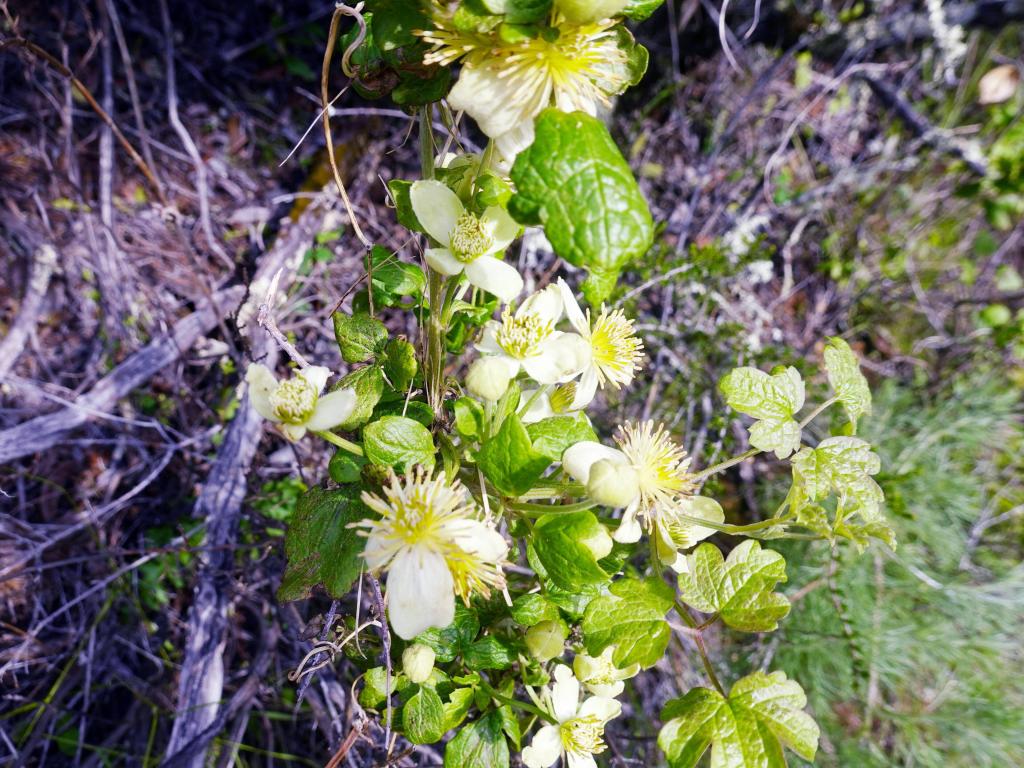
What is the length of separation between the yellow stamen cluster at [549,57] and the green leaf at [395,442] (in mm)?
319

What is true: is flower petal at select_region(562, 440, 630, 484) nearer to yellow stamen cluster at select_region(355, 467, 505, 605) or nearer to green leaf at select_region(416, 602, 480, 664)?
yellow stamen cluster at select_region(355, 467, 505, 605)

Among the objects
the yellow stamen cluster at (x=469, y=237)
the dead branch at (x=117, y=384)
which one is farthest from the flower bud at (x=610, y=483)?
the dead branch at (x=117, y=384)

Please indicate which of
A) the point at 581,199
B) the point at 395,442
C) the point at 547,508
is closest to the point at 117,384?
the point at 395,442

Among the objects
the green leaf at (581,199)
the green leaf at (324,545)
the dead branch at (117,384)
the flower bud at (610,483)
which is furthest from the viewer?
the dead branch at (117,384)

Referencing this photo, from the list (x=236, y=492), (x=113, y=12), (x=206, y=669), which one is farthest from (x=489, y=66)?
(x=113, y=12)

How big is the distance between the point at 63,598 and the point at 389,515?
3.81 feet

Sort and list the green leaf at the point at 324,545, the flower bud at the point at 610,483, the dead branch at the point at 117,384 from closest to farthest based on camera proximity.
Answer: the flower bud at the point at 610,483
the green leaf at the point at 324,545
the dead branch at the point at 117,384

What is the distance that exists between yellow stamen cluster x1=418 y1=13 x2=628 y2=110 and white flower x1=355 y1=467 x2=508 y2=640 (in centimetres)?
36

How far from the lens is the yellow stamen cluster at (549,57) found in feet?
1.77

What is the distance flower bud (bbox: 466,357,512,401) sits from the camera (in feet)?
2.03

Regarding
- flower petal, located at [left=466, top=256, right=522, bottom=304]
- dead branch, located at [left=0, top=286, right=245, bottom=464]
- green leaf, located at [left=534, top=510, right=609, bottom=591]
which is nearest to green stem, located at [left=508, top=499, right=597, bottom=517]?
green leaf, located at [left=534, top=510, right=609, bottom=591]

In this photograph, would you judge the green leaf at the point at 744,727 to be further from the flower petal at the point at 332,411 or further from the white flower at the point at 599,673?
the flower petal at the point at 332,411

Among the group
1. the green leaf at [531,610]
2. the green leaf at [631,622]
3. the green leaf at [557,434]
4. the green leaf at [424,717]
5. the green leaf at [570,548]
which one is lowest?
the green leaf at [424,717]

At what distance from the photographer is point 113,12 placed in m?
1.64
